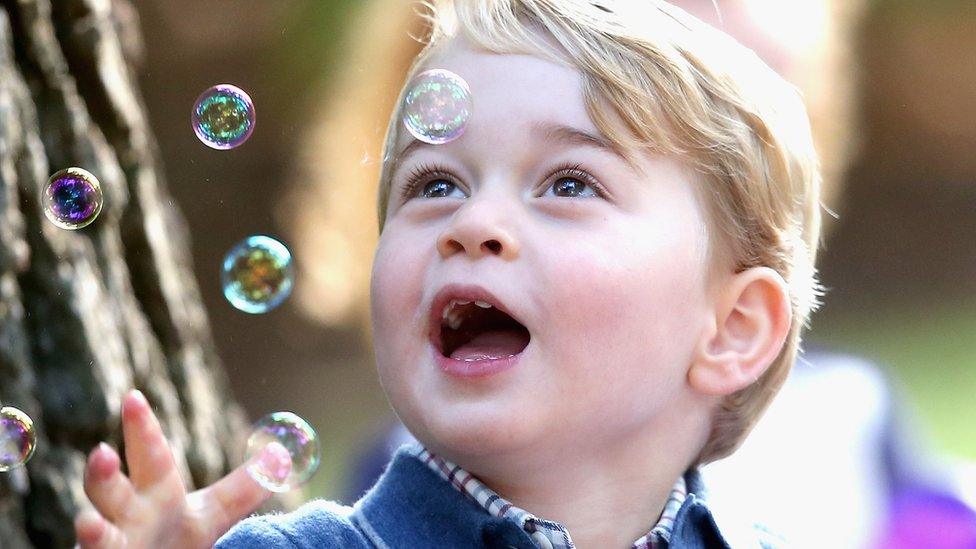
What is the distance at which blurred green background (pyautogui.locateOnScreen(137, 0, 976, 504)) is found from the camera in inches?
204

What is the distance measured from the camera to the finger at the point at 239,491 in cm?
190

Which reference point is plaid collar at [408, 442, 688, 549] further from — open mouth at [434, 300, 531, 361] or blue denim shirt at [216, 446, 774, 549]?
open mouth at [434, 300, 531, 361]

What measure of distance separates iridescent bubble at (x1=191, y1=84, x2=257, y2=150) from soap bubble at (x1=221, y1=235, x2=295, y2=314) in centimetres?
18

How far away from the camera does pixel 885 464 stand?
422cm

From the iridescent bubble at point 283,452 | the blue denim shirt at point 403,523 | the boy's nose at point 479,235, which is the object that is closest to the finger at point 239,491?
the iridescent bubble at point 283,452

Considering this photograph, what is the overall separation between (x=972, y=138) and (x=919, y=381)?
114cm

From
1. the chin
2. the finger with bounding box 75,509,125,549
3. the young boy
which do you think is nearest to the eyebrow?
the young boy

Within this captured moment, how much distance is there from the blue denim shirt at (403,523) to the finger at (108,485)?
25cm

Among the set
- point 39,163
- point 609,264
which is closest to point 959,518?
point 609,264

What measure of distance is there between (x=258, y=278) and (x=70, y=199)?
332 millimetres

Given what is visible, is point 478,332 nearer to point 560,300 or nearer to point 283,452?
point 560,300

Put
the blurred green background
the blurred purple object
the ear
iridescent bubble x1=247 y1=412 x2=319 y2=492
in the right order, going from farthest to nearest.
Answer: the blurred green background, the blurred purple object, iridescent bubble x1=247 y1=412 x2=319 y2=492, the ear

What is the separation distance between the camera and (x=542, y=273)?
159 cm

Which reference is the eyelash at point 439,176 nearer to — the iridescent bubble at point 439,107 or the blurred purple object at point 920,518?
the iridescent bubble at point 439,107
